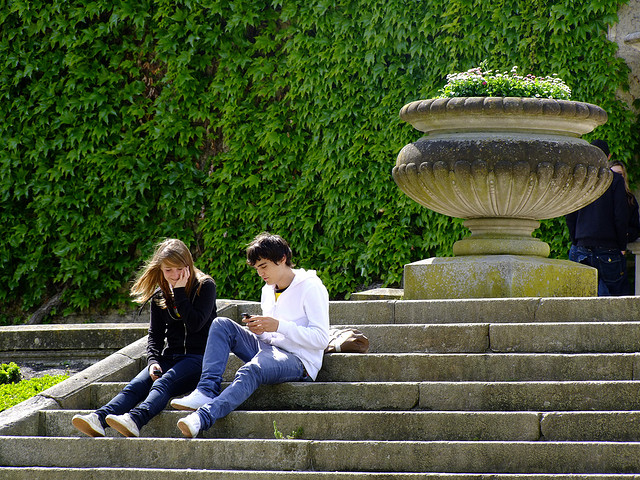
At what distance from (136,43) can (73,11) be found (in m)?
0.72

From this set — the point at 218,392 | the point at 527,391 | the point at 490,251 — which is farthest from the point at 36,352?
the point at 527,391

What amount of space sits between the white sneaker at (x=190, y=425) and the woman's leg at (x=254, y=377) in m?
0.03

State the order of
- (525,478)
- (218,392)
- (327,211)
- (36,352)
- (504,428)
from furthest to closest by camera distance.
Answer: (327,211) < (36,352) < (218,392) < (504,428) < (525,478)

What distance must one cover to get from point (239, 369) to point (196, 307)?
0.51 m

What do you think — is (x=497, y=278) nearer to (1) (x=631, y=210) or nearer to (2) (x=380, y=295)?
(2) (x=380, y=295)

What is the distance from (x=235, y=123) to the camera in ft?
31.6

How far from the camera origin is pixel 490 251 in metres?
6.43

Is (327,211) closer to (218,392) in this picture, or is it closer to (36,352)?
(36,352)

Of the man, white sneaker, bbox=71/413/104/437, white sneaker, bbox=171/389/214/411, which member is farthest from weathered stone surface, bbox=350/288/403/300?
white sneaker, bbox=71/413/104/437

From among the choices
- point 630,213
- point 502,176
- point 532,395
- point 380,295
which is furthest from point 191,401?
point 630,213

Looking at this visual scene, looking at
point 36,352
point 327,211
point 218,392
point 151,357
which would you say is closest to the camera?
point 218,392

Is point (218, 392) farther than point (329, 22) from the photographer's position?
No

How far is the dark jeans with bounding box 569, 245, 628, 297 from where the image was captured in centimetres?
731

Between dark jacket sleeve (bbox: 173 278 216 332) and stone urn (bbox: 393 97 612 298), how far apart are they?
190 cm
